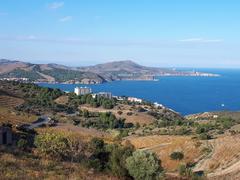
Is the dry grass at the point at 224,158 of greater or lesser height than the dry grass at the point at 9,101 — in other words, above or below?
above

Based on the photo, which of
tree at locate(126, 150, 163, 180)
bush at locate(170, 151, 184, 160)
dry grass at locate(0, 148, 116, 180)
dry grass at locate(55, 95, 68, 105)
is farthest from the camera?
dry grass at locate(55, 95, 68, 105)

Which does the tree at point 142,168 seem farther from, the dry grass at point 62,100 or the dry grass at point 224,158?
the dry grass at point 62,100

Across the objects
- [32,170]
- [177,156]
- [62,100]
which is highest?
[32,170]

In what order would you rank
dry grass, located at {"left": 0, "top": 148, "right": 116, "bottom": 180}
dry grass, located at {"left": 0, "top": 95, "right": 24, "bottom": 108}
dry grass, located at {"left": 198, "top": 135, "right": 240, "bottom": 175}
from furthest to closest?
dry grass, located at {"left": 0, "top": 95, "right": 24, "bottom": 108}, dry grass, located at {"left": 198, "top": 135, "right": 240, "bottom": 175}, dry grass, located at {"left": 0, "top": 148, "right": 116, "bottom": 180}

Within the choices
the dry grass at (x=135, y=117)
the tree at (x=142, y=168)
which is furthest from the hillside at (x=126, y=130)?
the tree at (x=142, y=168)

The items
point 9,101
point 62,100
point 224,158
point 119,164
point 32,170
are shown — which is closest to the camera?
point 32,170

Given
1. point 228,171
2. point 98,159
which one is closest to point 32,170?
point 98,159

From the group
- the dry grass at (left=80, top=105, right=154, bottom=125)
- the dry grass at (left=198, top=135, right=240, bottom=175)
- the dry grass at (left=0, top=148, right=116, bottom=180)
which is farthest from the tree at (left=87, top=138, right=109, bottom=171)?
the dry grass at (left=80, top=105, right=154, bottom=125)

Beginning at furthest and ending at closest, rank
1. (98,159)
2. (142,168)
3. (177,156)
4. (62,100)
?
1. (62,100)
2. (177,156)
3. (98,159)
4. (142,168)

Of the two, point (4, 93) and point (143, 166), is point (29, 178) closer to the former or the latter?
point (143, 166)

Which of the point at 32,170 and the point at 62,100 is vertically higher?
the point at 32,170

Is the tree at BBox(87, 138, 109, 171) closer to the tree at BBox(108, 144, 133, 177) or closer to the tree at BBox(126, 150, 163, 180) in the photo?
the tree at BBox(108, 144, 133, 177)

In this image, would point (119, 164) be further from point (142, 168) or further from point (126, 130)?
point (126, 130)

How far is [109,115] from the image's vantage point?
87.9 metres
